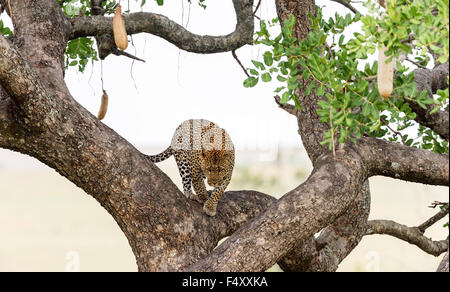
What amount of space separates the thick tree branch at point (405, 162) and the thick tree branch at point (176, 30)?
178cm

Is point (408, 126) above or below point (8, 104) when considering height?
below

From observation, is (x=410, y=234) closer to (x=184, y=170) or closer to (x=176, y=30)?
(x=184, y=170)

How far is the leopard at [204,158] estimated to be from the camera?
3.88 metres

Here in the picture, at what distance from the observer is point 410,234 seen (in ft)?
16.4

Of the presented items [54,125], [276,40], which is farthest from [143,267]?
[276,40]

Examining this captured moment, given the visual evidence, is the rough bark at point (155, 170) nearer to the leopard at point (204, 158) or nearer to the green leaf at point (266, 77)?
the leopard at point (204, 158)

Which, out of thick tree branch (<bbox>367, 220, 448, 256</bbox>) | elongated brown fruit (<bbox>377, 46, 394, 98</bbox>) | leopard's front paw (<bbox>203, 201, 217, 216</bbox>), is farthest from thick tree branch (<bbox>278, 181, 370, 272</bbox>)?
elongated brown fruit (<bbox>377, 46, 394, 98</bbox>)

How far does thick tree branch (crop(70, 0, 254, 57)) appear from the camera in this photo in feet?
14.3

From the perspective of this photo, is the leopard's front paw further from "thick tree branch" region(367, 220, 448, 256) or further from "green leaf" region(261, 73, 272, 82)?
"thick tree branch" region(367, 220, 448, 256)

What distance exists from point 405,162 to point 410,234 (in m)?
1.62

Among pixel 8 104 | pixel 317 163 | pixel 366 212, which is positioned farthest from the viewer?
pixel 366 212

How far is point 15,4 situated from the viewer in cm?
402
